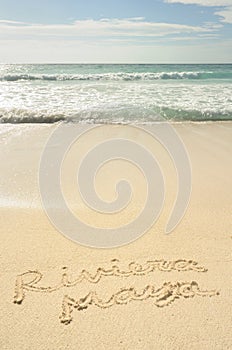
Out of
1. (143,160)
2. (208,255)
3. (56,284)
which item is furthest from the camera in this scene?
(143,160)

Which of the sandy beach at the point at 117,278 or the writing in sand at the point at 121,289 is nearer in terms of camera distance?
the sandy beach at the point at 117,278

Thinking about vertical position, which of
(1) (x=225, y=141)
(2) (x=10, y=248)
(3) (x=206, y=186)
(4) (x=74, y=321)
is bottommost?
(4) (x=74, y=321)

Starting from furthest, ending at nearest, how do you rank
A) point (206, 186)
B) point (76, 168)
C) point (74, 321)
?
point (76, 168) → point (206, 186) → point (74, 321)

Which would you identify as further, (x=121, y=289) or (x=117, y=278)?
(x=117, y=278)

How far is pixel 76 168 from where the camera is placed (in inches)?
179

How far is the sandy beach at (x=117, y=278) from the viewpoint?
2.03 meters

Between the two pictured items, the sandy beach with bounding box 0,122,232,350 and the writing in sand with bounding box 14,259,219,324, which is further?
the writing in sand with bounding box 14,259,219,324

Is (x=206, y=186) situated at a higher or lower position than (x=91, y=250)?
higher

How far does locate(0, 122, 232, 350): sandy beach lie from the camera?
2025mm

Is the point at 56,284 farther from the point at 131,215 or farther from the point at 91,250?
the point at 131,215

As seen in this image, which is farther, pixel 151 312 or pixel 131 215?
pixel 131 215

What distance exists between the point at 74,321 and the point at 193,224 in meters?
1.56

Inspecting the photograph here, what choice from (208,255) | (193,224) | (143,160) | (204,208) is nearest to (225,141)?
(143,160)

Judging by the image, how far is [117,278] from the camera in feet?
8.18
